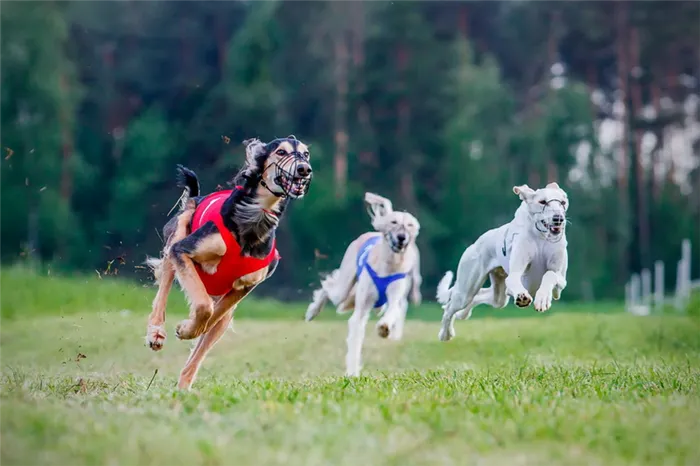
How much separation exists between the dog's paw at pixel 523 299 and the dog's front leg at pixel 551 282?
0.47 ft

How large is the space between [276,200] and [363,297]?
338 cm

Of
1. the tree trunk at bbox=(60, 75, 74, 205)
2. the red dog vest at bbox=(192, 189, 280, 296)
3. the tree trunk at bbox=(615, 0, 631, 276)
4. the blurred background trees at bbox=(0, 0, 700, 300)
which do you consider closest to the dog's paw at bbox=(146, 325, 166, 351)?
the red dog vest at bbox=(192, 189, 280, 296)

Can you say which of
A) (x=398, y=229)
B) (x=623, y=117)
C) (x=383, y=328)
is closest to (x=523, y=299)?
(x=383, y=328)

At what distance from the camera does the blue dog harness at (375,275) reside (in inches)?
A: 395

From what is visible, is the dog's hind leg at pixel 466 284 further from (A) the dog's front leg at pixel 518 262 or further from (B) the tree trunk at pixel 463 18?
(B) the tree trunk at pixel 463 18

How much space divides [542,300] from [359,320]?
9.35ft

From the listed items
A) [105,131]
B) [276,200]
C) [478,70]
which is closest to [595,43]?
[478,70]

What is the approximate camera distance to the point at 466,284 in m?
9.12

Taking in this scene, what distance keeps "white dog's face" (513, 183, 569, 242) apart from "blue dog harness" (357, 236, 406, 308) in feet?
7.85

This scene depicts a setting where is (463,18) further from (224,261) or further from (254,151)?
(224,261)

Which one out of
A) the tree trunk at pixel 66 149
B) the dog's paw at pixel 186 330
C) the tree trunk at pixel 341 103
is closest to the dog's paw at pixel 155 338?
the dog's paw at pixel 186 330

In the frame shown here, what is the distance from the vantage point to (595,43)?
36.6 meters

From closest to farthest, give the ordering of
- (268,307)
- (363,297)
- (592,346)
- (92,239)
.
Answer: (363,297), (592,346), (268,307), (92,239)

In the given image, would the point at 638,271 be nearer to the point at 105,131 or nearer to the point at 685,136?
the point at 685,136
